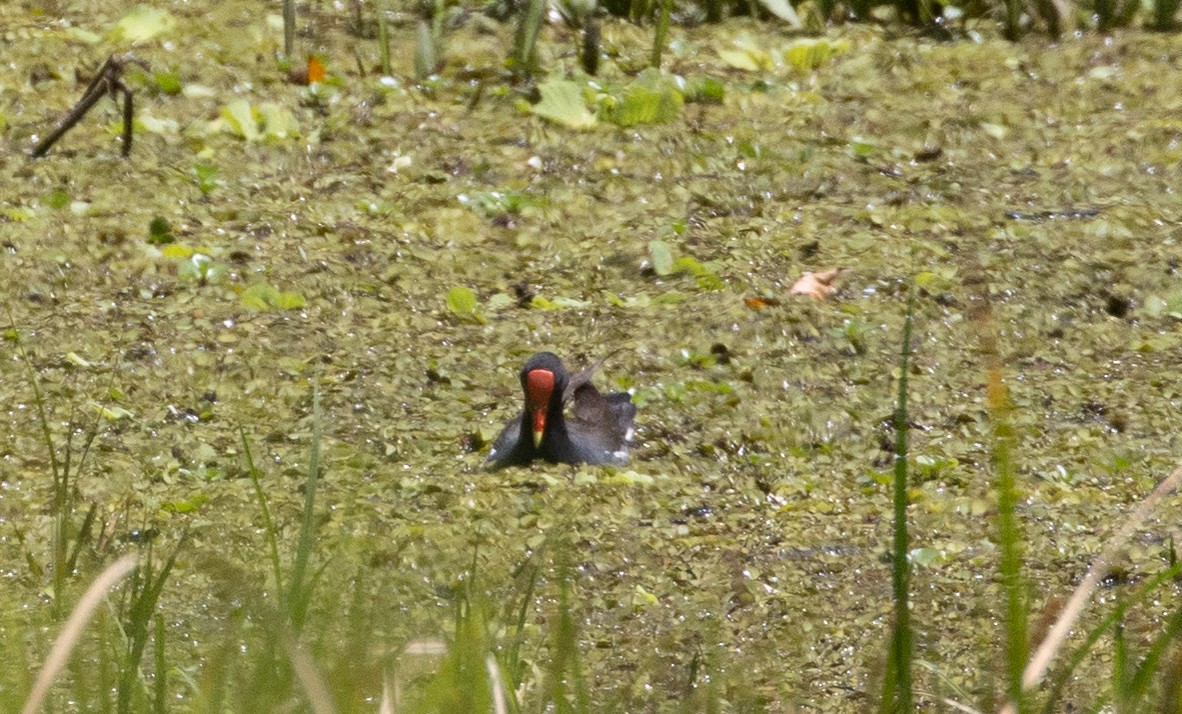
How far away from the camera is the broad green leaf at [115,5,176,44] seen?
5.58 meters

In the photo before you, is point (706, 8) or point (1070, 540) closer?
point (1070, 540)

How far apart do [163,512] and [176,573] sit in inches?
14.5

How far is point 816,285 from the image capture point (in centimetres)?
456

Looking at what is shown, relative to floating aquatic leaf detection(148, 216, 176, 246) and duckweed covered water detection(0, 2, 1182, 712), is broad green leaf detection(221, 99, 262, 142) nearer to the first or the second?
duckweed covered water detection(0, 2, 1182, 712)

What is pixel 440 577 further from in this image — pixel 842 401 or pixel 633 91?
pixel 633 91

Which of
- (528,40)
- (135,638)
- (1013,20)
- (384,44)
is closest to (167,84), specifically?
(384,44)

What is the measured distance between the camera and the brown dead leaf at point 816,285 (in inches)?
178

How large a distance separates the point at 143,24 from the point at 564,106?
1.52m

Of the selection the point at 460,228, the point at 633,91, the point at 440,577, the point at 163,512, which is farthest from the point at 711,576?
the point at 633,91

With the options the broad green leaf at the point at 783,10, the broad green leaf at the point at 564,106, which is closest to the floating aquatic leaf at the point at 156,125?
the broad green leaf at the point at 564,106

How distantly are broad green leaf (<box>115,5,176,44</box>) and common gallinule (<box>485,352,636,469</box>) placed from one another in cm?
226

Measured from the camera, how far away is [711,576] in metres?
3.41

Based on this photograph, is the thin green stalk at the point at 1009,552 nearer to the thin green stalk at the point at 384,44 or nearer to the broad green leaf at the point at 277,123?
the broad green leaf at the point at 277,123

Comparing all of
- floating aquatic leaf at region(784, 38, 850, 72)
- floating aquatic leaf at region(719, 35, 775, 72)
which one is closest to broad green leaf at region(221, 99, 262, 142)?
floating aquatic leaf at region(719, 35, 775, 72)
